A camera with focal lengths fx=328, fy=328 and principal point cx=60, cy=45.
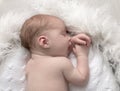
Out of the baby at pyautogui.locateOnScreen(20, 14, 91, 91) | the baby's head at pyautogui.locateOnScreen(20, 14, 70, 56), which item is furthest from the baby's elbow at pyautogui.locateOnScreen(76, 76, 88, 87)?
the baby's head at pyautogui.locateOnScreen(20, 14, 70, 56)

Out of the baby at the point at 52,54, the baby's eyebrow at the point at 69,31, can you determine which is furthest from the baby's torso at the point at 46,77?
the baby's eyebrow at the point at 69,31

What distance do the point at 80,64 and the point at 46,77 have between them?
0.13m

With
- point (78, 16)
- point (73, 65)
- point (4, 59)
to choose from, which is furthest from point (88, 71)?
point (4, 59)

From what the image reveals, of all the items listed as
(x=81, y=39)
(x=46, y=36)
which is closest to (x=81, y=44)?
(x=81, y=39)

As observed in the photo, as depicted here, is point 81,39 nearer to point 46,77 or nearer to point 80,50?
point 80,50

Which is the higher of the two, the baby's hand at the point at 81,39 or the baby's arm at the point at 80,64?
the baby's hand at the point at 81,39

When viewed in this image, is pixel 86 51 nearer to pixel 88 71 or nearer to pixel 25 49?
pixel 88 71

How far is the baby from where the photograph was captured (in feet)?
3.66

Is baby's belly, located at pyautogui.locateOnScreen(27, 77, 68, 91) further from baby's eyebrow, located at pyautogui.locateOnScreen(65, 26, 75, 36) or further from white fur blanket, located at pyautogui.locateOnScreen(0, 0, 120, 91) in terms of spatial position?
baby's eyebrow, located at pyautogui.locateOnScreen(65, 26, 75, 36)

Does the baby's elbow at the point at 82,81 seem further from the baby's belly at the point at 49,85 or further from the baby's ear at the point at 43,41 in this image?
the baby's ear at the point at 43,41

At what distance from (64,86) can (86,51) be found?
0.50 ft

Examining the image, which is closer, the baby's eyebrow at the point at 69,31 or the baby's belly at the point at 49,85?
the baby's belly at the point at 49,85

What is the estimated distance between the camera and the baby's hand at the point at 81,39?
1.15 metres

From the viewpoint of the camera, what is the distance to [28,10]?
4.18ft
